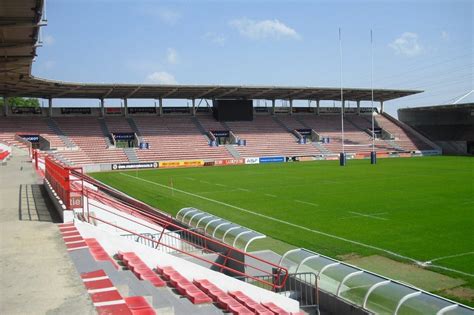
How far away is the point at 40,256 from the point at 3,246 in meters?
1.14

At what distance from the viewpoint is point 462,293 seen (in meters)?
9.94

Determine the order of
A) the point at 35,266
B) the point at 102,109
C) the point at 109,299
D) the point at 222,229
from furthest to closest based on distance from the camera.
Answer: the point at 102,109 → the point at 222,229 → the point at 35,266 → the point at 109,299

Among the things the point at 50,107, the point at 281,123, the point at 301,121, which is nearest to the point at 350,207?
the point at 50,107

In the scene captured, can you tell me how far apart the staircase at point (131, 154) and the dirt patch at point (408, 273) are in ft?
145

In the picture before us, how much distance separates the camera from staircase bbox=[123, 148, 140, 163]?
54562 mm

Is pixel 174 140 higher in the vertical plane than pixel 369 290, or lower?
higher

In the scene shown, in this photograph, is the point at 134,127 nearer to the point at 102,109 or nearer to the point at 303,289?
the point at 102,109

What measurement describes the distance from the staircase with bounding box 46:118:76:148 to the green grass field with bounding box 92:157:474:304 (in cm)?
1976

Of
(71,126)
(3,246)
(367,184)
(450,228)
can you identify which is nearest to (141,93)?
(71,126)

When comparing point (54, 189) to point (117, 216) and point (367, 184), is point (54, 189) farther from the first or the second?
point (367, 184)

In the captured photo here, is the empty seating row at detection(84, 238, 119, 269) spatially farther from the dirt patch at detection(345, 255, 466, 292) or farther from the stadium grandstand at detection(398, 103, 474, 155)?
the stadium grandstand at detection(398, 103, 474, 155)

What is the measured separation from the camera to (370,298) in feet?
27.0

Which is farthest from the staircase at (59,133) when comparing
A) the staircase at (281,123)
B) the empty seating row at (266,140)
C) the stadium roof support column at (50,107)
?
the staircase at (281,123)

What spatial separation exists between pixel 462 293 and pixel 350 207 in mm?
11616
